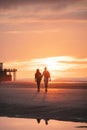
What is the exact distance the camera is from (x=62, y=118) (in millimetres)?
23766

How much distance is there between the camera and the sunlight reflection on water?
2081 cm

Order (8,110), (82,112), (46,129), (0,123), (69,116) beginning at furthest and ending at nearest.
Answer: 1. (8,110)
2. (82,112)
3. (69,116)
4. (0,123)
5. (46,129)

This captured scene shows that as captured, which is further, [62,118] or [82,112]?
[82,112]

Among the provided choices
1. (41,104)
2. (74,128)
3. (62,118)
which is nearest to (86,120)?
(62,118)

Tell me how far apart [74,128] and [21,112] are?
6564 millimetres

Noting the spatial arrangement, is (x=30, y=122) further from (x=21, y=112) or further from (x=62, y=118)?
(x=21, y=112)

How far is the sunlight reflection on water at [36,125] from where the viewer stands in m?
20.8

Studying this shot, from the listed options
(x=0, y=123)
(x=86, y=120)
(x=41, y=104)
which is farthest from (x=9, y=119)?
(x=41, y=104)

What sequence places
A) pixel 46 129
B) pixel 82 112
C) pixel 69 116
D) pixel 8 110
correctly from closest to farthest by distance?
pixel 46 129 < pixel 69 116 < pixel 82 112 < pixel 8 110

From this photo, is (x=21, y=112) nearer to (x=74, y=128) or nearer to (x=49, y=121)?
(x=49, y=121)

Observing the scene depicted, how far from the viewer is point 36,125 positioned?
21578 millimetres

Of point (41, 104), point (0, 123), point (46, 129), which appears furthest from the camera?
point (41, 104)

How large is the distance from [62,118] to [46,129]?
3.50m

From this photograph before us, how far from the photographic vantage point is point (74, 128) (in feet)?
67.2
